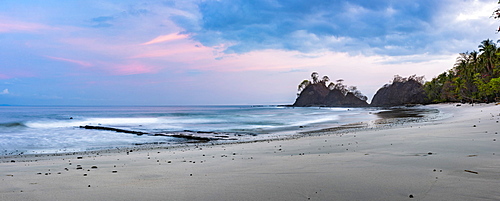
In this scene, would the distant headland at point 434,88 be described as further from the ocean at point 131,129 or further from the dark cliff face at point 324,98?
the ocean at point 131,129

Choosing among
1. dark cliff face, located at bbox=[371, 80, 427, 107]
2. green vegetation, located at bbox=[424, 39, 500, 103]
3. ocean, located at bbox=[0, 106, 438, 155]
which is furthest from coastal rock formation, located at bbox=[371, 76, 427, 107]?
ocean, located at bbox=[0, 106, 438, 155]

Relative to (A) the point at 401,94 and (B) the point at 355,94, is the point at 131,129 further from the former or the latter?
(B) the point at 355,94

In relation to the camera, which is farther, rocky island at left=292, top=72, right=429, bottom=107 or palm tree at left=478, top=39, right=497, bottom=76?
rocky island at left=292, top=72, right=429, bottom=107

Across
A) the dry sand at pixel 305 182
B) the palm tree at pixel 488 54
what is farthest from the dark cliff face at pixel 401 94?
the dry sand at pixel 305 182

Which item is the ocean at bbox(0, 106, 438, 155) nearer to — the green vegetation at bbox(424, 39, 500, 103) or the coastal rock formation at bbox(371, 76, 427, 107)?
the green vegetation at bbox(424, 39, 500, 103)

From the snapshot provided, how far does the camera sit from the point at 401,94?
119m

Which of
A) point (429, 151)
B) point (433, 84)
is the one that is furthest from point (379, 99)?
point (429, 151)

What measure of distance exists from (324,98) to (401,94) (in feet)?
145

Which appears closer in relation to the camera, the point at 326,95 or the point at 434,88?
the point at 434,88

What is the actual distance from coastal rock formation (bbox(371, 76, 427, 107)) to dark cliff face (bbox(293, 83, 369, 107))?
42.3 feet

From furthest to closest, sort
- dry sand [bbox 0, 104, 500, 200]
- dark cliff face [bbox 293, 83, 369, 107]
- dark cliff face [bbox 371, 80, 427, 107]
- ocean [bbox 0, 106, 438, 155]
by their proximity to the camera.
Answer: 1. dark cliff face [bbox 293, 83, 369, 107]
2. dark cliff face [bbox 371, 80, 427, 107]
3. ocean [bbox 0, 106, 438, 155]
4. dry sand [bbox 0, 104, 500, 200]

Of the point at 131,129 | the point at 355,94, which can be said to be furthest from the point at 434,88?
the point at 131,129

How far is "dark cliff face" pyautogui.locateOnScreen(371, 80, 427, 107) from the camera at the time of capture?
112m

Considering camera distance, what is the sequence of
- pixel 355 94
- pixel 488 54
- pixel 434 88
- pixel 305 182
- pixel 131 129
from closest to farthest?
pixel 305 182 → pixel 131 129 → pixel 488 54 → pixel 434 88 → pixel 355 94
